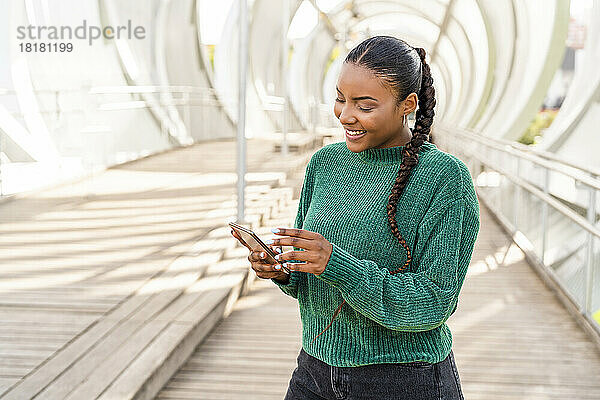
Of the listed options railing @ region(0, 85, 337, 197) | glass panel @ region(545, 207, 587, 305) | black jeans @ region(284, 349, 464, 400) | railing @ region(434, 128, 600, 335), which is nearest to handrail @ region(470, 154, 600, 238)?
railing @ region(434, 128, 600, 335)

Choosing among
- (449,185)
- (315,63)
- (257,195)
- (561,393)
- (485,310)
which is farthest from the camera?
(315,63)

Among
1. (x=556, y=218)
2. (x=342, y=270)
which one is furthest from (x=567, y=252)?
(x=342, y=270)

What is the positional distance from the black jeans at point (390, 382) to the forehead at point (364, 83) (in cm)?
53

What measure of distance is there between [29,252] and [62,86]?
0.63 meters

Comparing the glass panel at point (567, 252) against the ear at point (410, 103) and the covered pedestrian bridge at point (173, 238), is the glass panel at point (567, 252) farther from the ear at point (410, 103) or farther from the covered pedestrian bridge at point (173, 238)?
the ear at point (410, 103)

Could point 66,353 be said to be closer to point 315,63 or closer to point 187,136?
point 187,136

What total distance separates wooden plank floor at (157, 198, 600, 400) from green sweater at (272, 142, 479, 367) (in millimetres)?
2192

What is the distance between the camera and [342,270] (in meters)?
1.47

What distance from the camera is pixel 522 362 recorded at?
431 centimetres

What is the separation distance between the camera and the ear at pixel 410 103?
1.62m

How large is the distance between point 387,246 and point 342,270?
0.16m

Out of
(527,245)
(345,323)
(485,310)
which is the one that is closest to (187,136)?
(485,310)

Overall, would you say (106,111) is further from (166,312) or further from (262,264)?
(262,264)

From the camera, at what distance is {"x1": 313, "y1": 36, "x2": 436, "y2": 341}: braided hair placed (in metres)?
1.57
